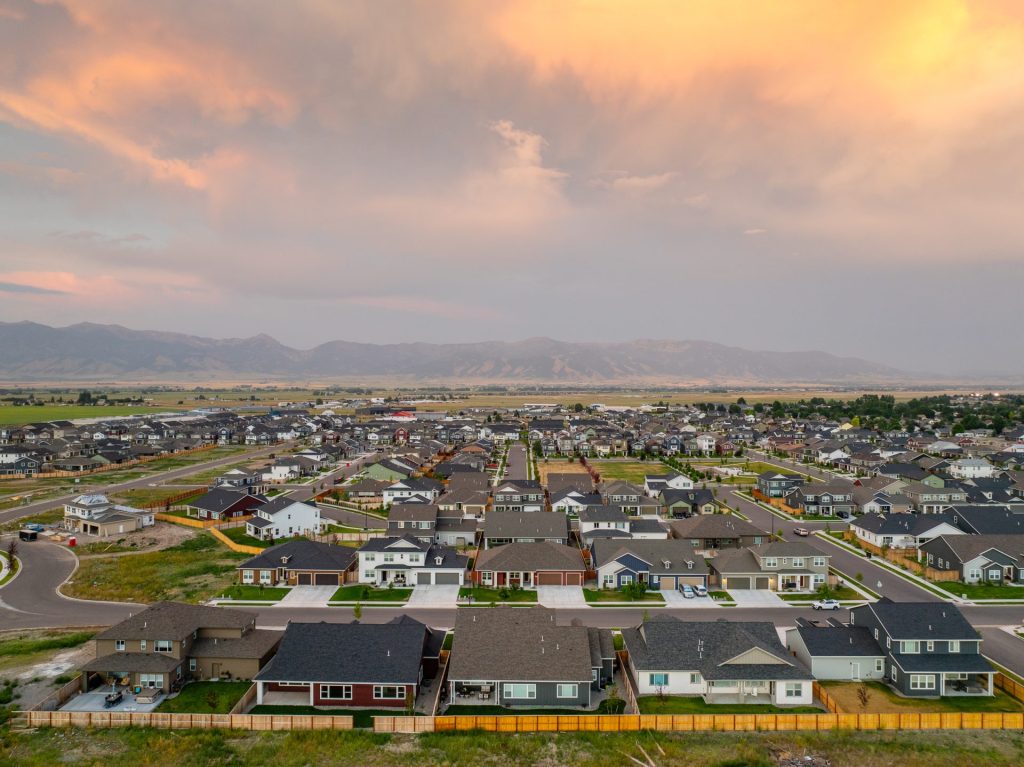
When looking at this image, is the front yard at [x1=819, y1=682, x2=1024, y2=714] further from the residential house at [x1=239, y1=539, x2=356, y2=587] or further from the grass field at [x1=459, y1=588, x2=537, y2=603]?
the residential house at [x1=239, y1=539, x2=356, y2=587]

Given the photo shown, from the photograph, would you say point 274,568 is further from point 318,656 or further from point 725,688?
point 725,688

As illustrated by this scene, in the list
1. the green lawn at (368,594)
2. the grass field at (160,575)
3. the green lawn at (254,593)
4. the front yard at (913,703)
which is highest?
the front yard at (913,703)

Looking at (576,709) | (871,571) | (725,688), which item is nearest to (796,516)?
(871,571)

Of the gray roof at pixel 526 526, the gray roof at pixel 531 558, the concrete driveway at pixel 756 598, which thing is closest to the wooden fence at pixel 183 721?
the gray roof at pixel 531 558

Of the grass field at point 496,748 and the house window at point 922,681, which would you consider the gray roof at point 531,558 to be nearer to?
the grass field at point 496,748

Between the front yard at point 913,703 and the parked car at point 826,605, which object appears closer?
the front yard at point 913,703

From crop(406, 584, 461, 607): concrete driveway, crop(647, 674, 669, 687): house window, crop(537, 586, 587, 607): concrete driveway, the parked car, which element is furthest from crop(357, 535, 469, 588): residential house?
the parked car

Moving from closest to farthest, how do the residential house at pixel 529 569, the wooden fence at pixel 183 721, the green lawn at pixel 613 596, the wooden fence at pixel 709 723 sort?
the wooden fence at pixel 183 721 → the wooden fence at pixel 709 723 → the green lawn at pixel 613 596 → the residential house at pixel 529 569

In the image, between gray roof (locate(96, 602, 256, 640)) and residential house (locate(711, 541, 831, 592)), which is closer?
gray roof (locate(96, 602, 256, 640))
